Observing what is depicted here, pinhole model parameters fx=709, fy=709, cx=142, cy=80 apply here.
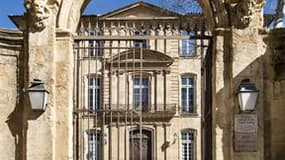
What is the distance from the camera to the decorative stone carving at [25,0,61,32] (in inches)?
400

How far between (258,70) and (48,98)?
3.03m

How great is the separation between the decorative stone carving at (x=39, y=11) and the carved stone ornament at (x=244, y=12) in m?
2.61

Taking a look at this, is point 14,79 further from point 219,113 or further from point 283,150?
point 283,150

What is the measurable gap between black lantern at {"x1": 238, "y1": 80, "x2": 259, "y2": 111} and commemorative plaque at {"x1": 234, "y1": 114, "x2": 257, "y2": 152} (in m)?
0.17

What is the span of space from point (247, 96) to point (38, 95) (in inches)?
115

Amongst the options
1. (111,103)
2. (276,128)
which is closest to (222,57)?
(276,128)

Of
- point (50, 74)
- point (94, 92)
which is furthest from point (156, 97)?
point (50, 74)

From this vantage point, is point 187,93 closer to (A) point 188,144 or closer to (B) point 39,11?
(A) point 188,144

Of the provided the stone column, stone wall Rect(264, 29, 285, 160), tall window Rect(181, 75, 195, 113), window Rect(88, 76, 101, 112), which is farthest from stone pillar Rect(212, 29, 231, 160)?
tall window Rect(181, 75, 195, 113)

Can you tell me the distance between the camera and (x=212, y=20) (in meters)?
10.5

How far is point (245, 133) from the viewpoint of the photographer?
9.97 meters

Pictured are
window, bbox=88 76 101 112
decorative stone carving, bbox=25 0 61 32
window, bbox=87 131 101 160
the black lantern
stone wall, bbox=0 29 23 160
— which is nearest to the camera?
the black lantern

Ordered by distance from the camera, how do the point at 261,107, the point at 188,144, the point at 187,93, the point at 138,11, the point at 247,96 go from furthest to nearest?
1. the point at 187,93
2. the point at 138,11
3. the point at 188,144
4. the point at 261,107
5. the point at 247,96

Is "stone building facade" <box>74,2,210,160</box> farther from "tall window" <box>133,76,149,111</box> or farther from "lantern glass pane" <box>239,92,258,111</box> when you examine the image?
"lantern glass pane" <box>239,92,258,111</box>
